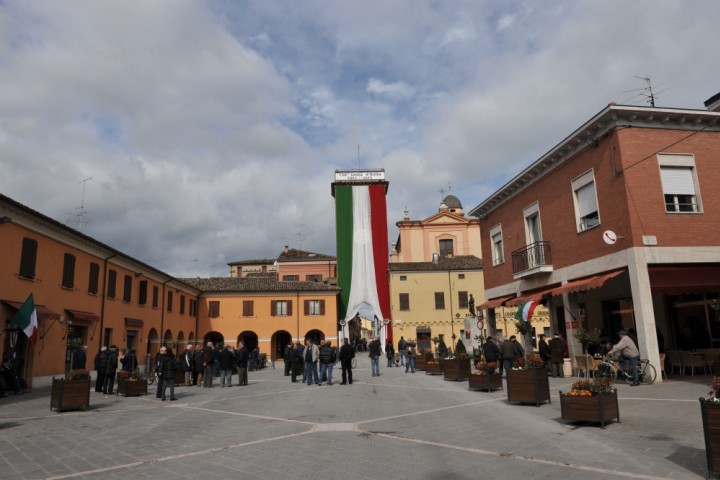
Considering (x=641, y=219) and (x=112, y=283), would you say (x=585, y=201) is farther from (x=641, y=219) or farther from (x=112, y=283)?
(x=112, y=283)

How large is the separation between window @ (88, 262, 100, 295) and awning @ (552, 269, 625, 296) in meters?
20.4

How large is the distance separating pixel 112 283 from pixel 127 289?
84.0 inches

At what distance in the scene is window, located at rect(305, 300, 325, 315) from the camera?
42.4m

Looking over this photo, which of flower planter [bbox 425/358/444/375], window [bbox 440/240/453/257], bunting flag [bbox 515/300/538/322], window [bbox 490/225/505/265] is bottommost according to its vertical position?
flower planter [bbox 425/358/444/375]

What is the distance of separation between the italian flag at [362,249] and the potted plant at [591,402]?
31.0 meters

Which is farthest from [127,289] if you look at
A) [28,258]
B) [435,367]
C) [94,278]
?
[435,367]

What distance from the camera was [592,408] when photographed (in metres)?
8.39

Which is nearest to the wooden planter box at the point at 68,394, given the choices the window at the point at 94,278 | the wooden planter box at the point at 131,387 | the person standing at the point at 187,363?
the wooden planter box at the point at 131,387

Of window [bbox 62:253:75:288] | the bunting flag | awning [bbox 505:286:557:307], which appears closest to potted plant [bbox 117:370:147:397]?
window [bbox 62:253:75:288]

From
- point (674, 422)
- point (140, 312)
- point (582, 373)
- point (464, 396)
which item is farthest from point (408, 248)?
point (674, 422)

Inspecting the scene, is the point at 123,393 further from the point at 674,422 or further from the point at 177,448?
the point at 674,422

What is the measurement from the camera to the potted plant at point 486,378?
46.2 ft

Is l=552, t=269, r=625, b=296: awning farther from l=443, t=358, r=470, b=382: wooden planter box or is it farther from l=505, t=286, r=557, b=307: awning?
l=443, t=358, r=470, b=382: wooden planter box

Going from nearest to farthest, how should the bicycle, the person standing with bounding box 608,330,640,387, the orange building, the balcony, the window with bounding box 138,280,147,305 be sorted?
the person standing with bounding box 608,330,640,387 → the bicycle → the balcony → the window with bounding box 138,280,147,305 → the orange building
